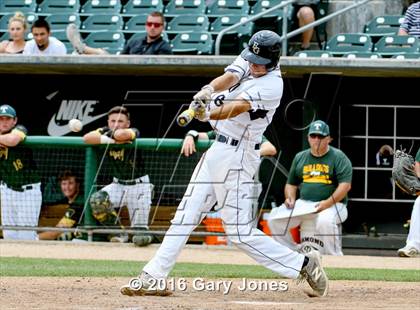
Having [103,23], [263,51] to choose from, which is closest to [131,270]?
[263,51]

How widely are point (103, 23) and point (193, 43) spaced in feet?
5.79

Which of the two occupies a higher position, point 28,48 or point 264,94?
point 264,94

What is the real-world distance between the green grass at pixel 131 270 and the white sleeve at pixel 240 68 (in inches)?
86.4

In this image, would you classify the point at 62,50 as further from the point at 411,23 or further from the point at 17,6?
the point at 411,23

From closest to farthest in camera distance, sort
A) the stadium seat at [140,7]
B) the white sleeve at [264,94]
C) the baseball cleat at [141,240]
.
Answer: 1. the white sleeve at [264,94]
2. the baseball cleat at [141,240]
3. the stadium seat at [140,7]

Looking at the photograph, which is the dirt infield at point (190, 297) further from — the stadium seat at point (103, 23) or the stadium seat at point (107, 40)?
the stadium seat at point (103, 23)

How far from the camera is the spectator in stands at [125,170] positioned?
12062 millimetres

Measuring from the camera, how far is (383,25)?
14.1 metres

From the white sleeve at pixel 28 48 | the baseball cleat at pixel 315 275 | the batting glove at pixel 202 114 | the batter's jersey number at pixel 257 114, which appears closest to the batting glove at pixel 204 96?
the batting glove at pixel 202 114

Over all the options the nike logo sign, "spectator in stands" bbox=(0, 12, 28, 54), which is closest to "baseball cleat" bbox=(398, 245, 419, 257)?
the nike logo sign

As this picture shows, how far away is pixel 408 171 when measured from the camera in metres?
8.41

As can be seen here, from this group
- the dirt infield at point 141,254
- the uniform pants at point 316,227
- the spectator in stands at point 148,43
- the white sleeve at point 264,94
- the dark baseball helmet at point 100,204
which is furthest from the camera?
the spectator in stands at point 148,43

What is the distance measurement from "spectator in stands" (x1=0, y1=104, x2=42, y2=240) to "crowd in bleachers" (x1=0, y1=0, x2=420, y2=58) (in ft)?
7.50

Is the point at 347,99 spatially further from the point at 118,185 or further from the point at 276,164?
the point at 118,185
